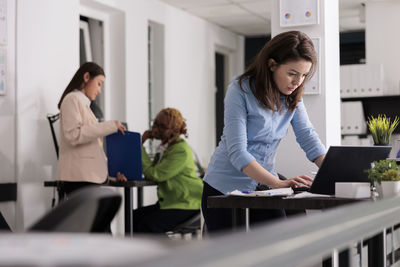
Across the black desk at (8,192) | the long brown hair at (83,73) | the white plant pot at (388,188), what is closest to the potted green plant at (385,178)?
the white plant pot at (388,188)

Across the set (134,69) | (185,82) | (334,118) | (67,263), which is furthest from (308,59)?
(185,82)

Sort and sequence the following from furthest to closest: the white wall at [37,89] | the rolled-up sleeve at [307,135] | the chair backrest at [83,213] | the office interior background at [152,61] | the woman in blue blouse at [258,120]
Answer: the white wall at [37,89]
the office interior background at [152,61]
the rolled-up sleeve at [307,135]
the woman in blue blouse at [258,120]
the chair backrest at [83,213]

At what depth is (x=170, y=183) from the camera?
4.56 meters

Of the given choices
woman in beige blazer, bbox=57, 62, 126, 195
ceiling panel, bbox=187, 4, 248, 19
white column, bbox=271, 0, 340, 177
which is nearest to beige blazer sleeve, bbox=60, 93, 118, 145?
woman in beige blazer, bbox=57, 62, 126, 195

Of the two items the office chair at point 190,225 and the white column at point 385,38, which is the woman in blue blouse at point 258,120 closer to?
the office chair at point 190,225

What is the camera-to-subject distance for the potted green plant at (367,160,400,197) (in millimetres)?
2195

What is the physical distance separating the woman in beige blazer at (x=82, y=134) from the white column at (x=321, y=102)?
1132mm

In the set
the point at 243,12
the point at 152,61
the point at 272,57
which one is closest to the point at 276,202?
the point at 272,57

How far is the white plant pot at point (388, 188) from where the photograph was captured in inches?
86.0

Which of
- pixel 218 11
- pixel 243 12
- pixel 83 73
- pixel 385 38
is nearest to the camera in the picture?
pixel 83 73

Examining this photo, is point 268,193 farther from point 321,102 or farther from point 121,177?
point 121,177

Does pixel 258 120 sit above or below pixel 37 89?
below

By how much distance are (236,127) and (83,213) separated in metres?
1.63

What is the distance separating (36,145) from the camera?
5.05 metres
